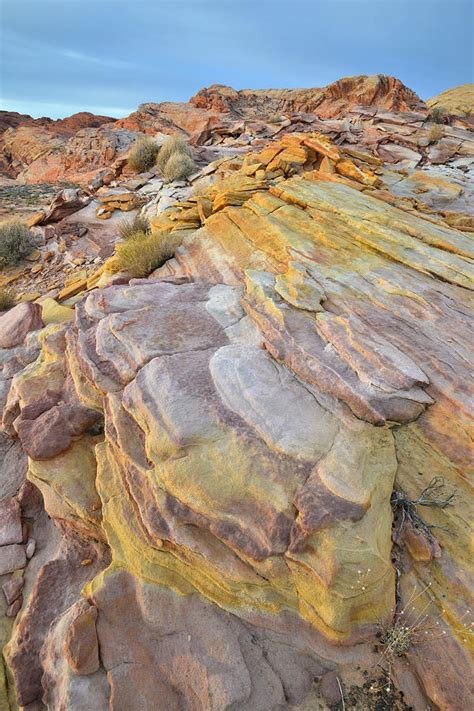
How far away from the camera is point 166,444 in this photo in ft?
11.8

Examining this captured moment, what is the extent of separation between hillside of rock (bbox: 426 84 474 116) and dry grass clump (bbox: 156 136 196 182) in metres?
24.7

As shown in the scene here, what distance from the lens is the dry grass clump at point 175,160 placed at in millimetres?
15988

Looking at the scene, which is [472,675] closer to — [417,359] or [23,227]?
[417,359]

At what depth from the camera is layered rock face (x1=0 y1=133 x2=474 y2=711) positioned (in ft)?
9.82

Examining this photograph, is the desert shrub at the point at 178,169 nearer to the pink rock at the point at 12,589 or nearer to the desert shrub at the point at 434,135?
the desert shrub at the point at 434,135

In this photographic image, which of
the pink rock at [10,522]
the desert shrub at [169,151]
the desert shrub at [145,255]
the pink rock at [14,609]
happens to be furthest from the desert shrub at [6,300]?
the desert shrub at [169,151]

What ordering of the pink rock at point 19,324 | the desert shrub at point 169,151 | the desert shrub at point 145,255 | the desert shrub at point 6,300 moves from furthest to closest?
the desert shrub at point 169,151, the desert shrub at point 6,300, the desert shrub at point 145,255, the pink rock at point 19,324

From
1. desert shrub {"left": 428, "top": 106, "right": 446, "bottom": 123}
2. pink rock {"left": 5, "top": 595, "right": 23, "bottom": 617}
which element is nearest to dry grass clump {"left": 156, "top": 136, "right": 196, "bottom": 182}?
pink rock {"left": 5, "top": 595, "right": 23, "bottom": 617}

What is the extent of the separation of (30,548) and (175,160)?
15993 mm

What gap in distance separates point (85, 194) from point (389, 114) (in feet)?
69.9

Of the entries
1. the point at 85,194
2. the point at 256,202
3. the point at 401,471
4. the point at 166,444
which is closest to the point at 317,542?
the point at 401,471

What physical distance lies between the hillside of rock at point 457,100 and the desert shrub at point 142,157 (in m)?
25.3

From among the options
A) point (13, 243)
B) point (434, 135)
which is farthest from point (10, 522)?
point (434, 135)

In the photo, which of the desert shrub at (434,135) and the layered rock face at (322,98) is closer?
the desert shrub at (434,135)
